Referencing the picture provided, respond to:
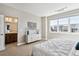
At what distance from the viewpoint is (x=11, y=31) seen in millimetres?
1749

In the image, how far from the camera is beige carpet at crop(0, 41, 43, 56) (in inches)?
66.2

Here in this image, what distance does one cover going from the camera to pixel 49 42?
72.8 inches

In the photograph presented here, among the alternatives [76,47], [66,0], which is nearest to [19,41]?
[76,47]

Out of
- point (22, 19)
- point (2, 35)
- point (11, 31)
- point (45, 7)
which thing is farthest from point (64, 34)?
point (2, 35)

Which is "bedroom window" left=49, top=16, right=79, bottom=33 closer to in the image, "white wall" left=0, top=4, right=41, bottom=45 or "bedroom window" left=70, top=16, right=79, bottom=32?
"bedroom window" left=70, top=16, right=79, bottom=32

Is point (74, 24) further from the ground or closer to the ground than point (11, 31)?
further from the ground

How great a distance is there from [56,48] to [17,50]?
83 cm

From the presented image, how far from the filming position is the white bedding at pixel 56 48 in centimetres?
161

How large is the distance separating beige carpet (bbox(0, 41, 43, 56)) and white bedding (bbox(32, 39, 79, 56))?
0.12 meters

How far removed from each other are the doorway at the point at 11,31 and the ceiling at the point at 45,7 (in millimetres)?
284

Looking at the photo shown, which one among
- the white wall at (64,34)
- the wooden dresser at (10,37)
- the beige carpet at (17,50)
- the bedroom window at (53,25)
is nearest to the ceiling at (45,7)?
the white wall at (64,34)

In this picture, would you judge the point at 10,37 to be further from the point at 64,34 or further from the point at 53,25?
the point at 64,34

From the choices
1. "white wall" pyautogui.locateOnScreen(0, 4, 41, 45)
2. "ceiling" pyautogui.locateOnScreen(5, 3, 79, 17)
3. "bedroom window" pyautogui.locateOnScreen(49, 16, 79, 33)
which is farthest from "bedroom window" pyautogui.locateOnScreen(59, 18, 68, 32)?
"white wall" pyautogui.locateOnScreen(0, 4, 41, 45)

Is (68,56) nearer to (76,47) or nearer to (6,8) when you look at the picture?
(76,47)
